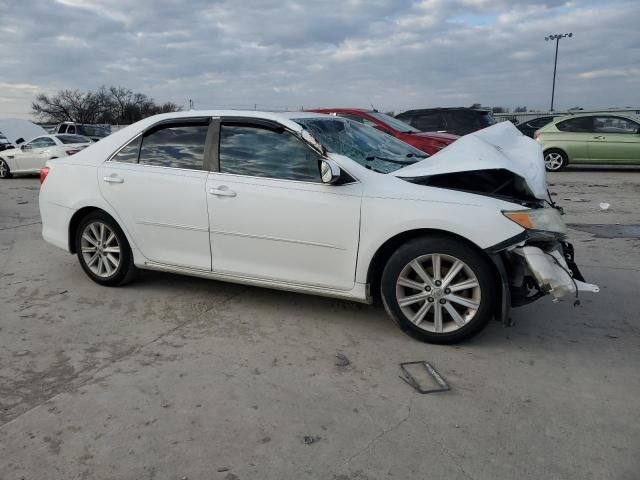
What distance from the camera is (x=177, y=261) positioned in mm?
4676

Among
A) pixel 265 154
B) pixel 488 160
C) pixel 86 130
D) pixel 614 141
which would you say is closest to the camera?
pixel 488 160

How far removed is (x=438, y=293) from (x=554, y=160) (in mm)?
12816

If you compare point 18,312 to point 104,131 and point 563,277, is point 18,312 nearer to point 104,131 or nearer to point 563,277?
point 563,277

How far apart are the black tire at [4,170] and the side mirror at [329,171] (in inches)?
653

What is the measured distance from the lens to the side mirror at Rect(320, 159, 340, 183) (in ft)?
12.5

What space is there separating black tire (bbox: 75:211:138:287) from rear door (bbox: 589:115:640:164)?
13094 mm

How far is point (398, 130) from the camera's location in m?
10.3

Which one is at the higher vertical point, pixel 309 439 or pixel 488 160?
pixel 488 160

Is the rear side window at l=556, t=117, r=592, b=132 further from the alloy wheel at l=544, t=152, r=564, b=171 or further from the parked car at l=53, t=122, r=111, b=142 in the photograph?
the parked car at l=53, t=122, r=111, b=142

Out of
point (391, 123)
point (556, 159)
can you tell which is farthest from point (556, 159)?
point (391, 123)

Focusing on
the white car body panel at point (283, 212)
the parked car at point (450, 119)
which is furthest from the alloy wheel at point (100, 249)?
the parked car at point (450, 119)

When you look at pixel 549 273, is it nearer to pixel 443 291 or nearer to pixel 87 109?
pixel 443 291

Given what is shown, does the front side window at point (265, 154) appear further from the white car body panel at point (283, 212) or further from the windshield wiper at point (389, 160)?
the windshield wiper at point (389, 160)

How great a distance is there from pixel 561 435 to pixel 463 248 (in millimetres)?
1308
